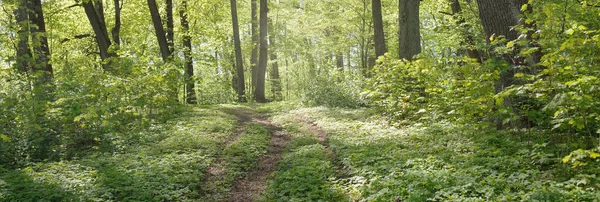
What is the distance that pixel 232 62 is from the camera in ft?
105

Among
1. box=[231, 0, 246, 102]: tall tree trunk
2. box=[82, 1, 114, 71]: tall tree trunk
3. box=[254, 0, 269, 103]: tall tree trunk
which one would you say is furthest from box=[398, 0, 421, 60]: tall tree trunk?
box=[231, 0, 246, 102]: tall tree trunk

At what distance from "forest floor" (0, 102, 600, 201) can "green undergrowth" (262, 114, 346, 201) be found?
0.07ft

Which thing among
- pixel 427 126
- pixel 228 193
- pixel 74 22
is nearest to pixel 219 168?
pixel 228 193

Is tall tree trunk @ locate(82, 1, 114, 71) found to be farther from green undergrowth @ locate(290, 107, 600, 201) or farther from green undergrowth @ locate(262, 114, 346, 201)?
green undergrowth @ locate(290, 107, 600, 201)

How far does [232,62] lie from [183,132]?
72.3 ft

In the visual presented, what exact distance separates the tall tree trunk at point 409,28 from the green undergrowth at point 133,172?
5.49 metres

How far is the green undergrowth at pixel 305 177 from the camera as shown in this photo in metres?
5.80

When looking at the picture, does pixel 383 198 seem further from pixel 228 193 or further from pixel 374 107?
pixel 374 107

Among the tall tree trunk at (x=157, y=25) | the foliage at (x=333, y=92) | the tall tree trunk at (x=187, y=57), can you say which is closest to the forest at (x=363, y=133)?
the foliage at (x=333, y=92)

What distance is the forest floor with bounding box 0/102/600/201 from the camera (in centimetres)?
468

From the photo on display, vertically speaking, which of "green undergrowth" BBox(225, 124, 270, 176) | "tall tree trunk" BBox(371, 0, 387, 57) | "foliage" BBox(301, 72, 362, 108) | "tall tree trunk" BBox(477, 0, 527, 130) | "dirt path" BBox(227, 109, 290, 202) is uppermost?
"tall tree trunk" BBox(371, 0, 387, 57)

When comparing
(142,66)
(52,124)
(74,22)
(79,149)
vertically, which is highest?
(74,22)

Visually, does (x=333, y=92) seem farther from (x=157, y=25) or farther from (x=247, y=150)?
(x=157, y=25)

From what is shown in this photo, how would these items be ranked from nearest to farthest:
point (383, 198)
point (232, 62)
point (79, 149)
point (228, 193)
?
point (383, 198), point (228, 193), point (79, 149), point (232, 62)
